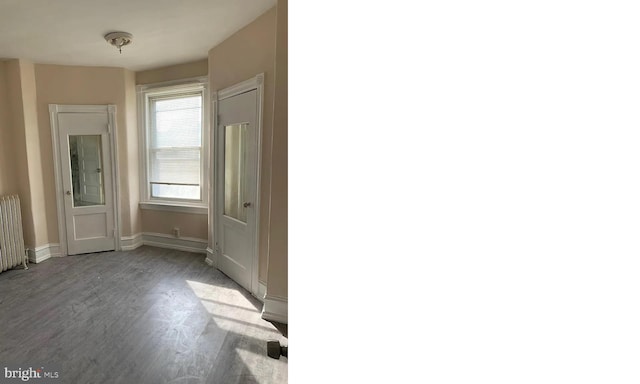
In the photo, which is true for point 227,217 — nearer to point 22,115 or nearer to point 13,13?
point 13,13

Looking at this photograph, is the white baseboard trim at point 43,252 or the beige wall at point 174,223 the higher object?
the beige wall at point 174,223

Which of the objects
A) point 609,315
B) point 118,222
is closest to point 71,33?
point 118,222

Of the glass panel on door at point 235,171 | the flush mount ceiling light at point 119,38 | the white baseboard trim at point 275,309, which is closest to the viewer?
the white baseboard trim at point 275,309

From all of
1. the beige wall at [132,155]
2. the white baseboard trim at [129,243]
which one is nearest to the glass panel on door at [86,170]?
the beige wall at [132,155]

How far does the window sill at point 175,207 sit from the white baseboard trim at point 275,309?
6.39 ft

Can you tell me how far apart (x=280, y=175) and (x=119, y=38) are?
2251mm

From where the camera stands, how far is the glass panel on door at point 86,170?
394 cm

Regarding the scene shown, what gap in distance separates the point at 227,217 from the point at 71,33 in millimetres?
2396

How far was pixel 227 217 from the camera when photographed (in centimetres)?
328

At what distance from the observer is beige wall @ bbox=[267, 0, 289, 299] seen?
2.23 metres

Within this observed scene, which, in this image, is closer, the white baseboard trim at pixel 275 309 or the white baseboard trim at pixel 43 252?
the white baseboard trim at pixel 275 309

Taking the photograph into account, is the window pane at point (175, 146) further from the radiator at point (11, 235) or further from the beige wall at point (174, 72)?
the radiator at point (11, 235)

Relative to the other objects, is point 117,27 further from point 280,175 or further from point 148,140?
point 280,175

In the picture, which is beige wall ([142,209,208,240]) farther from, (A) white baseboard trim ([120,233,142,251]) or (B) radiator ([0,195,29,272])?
(B) radiator ([0,195,29,272])
